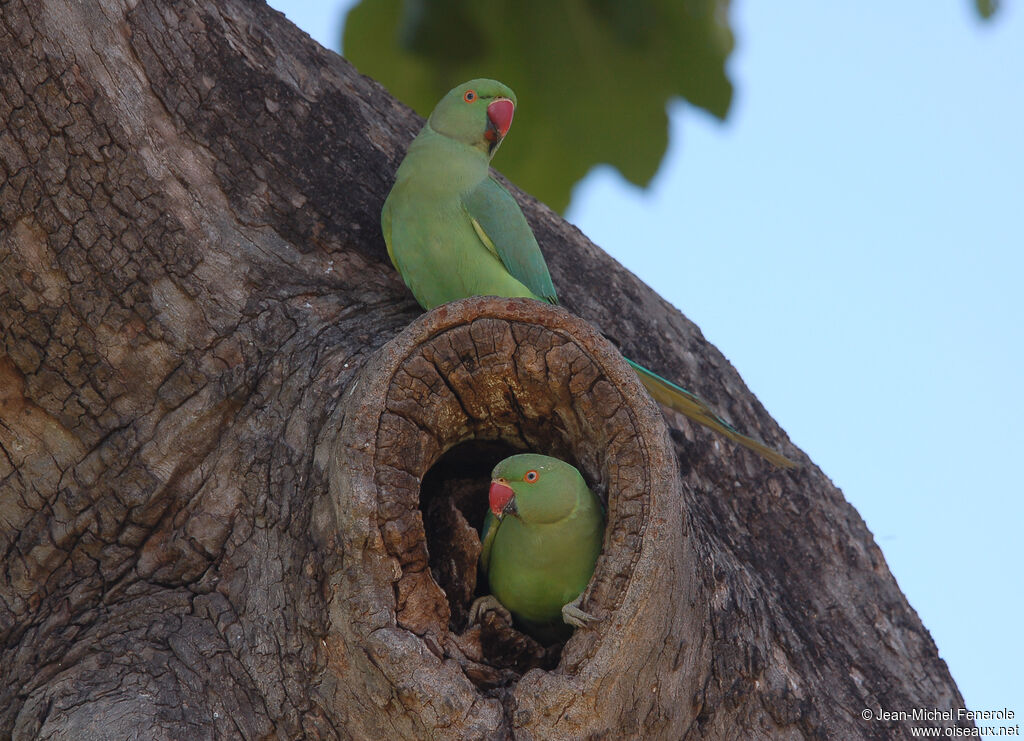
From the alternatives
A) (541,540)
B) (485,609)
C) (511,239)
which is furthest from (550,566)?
(511,239)

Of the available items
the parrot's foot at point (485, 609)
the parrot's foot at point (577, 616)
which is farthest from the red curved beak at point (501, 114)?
the parrot's foot at point (577, 616)

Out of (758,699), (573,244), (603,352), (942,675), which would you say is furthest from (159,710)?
(942,675)

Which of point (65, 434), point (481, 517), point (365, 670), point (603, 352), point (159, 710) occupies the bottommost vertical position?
point (159, 710)

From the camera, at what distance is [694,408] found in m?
3.05

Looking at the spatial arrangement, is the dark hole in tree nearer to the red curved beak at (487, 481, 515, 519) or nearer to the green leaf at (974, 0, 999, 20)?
the red curved beak at (487, 481, 515, 519)

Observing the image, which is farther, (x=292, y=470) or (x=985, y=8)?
(x=985, y=8)

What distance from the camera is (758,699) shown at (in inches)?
99.2

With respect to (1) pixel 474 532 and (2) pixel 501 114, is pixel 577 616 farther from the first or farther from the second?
(2) pixel 501 114

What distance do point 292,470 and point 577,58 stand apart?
1.62 metres

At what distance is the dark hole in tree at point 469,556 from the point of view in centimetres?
231

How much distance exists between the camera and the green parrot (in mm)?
2531

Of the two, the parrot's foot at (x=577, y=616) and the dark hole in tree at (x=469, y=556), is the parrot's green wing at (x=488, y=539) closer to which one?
the dark hole in tree at (x=469, y=556)

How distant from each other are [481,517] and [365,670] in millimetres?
909

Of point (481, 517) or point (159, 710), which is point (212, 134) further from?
point (159, 710)
